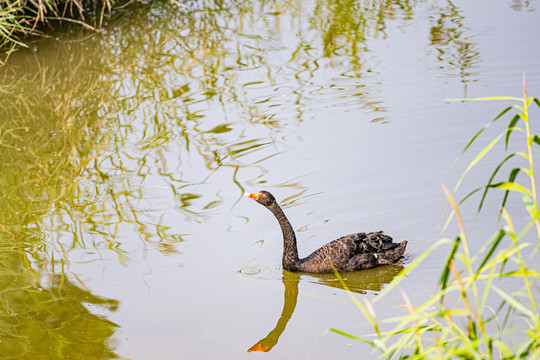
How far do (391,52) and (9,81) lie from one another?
5388mm

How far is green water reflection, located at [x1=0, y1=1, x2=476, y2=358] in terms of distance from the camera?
5.92m

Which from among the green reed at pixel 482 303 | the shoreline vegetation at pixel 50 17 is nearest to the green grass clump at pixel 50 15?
the shoreline vegetation at pixel 50 17

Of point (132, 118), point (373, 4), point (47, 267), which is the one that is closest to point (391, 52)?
point (373, 4)

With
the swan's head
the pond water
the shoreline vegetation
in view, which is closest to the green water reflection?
the pond water

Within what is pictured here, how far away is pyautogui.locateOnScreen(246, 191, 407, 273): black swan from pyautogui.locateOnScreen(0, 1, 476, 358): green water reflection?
0.19m

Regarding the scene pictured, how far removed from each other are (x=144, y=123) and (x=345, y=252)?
157 inches

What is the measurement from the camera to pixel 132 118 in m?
8.93

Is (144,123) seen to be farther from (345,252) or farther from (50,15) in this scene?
(50,15)

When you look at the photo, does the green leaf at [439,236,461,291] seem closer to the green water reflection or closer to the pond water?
the pond water

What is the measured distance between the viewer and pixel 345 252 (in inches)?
222

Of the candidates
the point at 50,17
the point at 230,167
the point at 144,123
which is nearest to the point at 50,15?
the point at 50,17

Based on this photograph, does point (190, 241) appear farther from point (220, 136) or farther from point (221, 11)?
point (221, 11)

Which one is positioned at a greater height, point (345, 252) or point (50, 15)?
point (50, 15)

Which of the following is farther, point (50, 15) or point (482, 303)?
point (50, 15)
